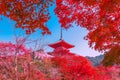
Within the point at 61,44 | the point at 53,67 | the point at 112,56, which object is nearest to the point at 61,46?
the point at 61,44

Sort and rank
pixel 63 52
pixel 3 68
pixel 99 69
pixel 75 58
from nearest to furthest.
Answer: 1. pixel 3 68
2. pixel 75 58
3. pixel 99 69
4. pixel 63 52

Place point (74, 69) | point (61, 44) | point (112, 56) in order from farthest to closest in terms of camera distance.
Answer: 1. point (61, 44)
2. point (74, 69)
3. point (112, 56)

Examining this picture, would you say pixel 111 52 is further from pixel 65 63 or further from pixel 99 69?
pixel 99 69

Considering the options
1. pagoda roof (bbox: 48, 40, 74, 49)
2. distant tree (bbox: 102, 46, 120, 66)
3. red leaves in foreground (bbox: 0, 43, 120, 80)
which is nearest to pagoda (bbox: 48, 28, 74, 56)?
pagoda roof (bbox: 48, 40, 74, 49)

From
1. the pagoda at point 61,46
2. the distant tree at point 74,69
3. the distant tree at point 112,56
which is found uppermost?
the pagoda at point 61,46

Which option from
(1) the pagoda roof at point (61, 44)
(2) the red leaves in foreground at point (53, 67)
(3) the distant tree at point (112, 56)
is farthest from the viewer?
(1) the pagoda roof at point (61, 44)

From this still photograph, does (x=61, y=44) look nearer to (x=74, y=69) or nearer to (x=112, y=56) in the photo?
(x=74, y=69)

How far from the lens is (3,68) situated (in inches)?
1001

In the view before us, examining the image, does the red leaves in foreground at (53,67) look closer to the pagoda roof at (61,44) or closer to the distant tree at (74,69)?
the distant tree at (74,69)

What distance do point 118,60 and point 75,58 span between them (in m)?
24.4

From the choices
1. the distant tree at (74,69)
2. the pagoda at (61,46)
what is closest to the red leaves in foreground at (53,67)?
the distant tree at (74,69)

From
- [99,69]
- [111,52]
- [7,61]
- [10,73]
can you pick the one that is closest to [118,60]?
[111,52]

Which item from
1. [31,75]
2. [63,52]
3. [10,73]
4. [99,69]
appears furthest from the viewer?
[63,52]

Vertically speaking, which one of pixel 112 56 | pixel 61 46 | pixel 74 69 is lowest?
pixel 112 56
